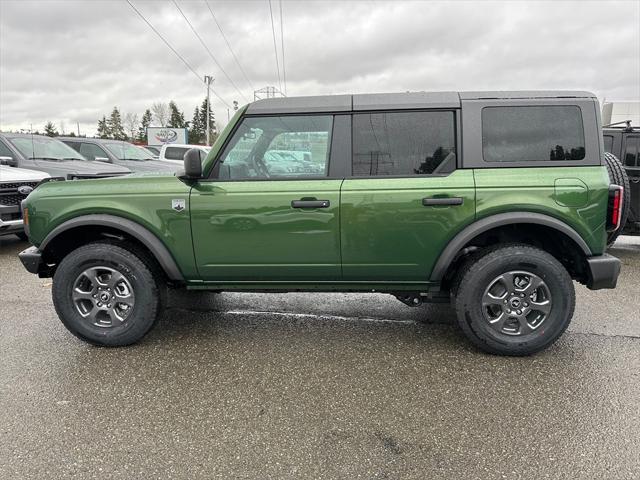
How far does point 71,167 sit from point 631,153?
9.52 m

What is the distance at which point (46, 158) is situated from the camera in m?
8.92

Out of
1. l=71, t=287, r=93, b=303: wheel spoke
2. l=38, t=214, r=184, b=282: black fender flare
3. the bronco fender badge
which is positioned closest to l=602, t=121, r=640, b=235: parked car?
the bronco fender badge

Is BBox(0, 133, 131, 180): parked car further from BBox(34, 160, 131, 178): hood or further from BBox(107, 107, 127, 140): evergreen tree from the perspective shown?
BBox(107, 107, 127, 140): evergreen tree

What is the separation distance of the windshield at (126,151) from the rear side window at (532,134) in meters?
11.0

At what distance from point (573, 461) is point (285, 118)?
9.03 feet

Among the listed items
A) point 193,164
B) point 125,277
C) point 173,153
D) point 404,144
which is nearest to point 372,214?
point 404,144

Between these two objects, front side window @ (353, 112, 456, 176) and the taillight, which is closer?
the taillight

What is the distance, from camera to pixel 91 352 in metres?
3.46

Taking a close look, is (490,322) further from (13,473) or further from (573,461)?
(13,473)

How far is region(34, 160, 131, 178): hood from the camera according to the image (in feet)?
27.4

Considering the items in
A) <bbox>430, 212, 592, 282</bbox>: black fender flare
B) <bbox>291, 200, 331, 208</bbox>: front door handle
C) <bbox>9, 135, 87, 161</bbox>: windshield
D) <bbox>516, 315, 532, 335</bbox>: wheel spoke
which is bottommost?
<bbox>516, 315, 532, 335</bbox>: wheel spoke

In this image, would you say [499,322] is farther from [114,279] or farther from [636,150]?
[636,150]

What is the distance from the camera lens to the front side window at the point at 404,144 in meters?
3.26

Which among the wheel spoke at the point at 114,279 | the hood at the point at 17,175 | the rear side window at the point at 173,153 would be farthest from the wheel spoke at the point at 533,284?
the rear side window at the point at 173,153
